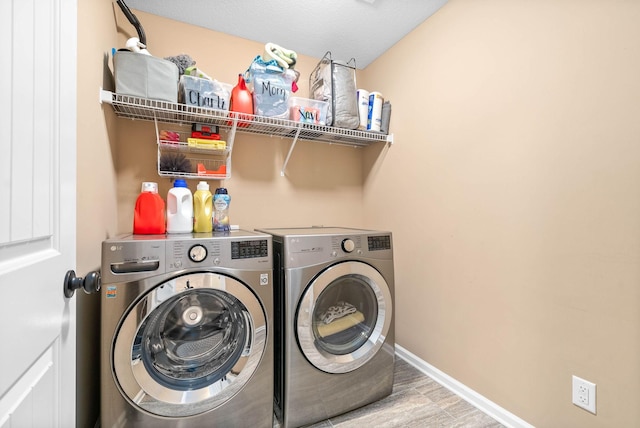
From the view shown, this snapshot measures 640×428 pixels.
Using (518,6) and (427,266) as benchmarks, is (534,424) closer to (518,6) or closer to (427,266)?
(427,266)

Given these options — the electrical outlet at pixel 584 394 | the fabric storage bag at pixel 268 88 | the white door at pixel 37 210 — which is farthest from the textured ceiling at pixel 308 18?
the electrical outlet at pixel 584 394

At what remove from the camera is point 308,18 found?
6.24 ft

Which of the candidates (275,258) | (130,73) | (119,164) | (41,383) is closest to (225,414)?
(275,258)

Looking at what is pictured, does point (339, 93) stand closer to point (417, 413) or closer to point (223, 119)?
point (223, 119)

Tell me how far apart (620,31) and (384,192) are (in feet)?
4.84

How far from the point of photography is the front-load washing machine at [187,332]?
43.6 inches

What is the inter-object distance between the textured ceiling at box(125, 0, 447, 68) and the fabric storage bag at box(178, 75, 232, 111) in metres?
0.56

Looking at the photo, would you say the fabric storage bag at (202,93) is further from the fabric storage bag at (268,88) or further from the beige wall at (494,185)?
the beige wall at (494,185)

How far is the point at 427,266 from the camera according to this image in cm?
191

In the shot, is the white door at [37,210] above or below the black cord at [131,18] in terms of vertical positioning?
below

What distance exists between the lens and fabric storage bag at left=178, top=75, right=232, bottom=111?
1.63 m

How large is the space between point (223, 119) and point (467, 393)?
2189 millimetres

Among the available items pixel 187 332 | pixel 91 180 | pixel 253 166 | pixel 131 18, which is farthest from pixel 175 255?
pixel 131 18

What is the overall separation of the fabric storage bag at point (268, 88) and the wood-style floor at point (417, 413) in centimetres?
180
